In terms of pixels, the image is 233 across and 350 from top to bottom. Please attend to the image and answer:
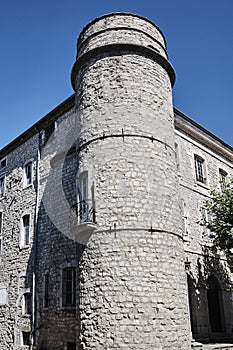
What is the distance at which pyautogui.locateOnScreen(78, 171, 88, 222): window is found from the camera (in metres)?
9.99

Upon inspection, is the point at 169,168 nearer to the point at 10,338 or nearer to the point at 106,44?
the point at 106,44

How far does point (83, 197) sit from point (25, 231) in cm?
643

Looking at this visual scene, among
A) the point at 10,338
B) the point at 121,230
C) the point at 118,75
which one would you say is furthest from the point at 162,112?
the point at 10,338

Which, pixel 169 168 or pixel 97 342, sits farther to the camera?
pixel 169 168

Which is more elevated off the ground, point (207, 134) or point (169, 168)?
point (207, 134)

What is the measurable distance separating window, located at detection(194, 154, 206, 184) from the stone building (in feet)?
0.18

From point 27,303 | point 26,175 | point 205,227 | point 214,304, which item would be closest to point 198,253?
point 205,227

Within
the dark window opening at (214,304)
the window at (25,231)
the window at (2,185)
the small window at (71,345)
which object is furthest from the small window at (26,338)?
the window at (2,185)

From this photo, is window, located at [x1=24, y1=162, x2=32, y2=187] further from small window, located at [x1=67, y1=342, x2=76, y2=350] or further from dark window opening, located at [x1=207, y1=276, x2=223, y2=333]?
dark window opening, located at [x1=207, y1=276, x2=223, y2=333]

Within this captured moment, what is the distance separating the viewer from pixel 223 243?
12828 mm

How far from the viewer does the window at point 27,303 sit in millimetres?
14012

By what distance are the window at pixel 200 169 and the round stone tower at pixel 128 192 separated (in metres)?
4.88

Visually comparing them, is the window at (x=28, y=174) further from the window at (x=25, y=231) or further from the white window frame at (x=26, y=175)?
the window at (x=25, y=231)

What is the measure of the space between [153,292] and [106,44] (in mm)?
7542
